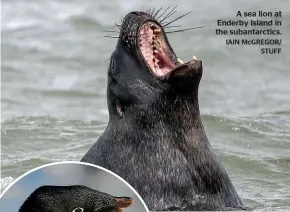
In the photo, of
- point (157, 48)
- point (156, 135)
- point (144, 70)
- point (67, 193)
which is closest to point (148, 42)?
point (157, 48)

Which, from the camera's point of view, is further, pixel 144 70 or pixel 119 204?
pixel 144 70

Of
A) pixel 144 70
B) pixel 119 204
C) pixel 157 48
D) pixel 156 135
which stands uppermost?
pixel 157 48

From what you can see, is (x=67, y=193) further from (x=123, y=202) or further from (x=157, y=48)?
(x=157, y=48)

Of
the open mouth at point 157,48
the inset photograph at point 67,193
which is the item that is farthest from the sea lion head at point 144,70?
the inset photograph at point 67,193

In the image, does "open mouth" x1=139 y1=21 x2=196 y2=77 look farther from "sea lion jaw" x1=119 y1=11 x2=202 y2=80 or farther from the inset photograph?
the inset photograph

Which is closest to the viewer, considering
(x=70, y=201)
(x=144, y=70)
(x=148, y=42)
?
(x=70, y=201)

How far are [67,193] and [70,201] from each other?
0.25 feet

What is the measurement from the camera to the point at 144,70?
6.72 meters

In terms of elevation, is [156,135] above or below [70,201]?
above

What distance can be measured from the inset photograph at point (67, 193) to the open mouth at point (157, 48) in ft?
8.47

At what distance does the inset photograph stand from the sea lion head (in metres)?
2.26

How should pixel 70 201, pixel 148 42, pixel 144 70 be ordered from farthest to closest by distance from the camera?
pixel 148 42 < pixel 144 70 < pixel 70 201

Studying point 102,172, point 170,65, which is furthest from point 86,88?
point 102,172

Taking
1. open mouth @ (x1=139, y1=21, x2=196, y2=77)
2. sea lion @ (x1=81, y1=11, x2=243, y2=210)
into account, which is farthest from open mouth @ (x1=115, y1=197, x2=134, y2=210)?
open mouth @ (x1=139, y1=21, x2=196, y2=77)
